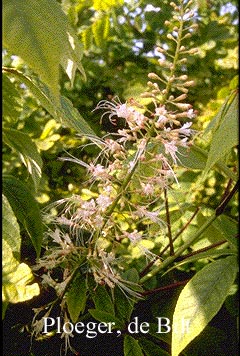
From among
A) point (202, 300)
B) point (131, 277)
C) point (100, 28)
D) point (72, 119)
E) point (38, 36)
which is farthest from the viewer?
point (100, 28)

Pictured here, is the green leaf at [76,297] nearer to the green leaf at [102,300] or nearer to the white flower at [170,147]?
the green leaf at [102,300]

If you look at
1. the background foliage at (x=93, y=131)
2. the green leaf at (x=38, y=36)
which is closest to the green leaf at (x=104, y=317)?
the background foliage at (x=93, y=131)

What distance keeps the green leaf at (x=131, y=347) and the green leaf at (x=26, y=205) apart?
18cm

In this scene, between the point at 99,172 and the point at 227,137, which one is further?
the point at 99,172

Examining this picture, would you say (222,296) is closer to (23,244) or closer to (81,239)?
(81,239)

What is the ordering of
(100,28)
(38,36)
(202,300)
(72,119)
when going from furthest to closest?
(100,28)
(72,119)
(202,300)
(38,36)

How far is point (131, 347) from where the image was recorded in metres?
0.76

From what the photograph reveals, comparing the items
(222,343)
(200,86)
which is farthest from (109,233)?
(200,86)

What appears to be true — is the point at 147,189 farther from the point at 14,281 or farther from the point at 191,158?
the point at 14,281

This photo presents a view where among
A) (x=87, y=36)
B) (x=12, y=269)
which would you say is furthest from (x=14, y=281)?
(x=87, y=36)

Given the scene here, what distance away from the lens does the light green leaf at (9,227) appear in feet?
1.91

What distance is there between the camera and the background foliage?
0.58 meters

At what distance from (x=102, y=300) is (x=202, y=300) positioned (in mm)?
181

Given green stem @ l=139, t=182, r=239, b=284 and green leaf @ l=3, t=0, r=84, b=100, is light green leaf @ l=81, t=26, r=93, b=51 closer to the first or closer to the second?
green stem @ l=139, t=182, r=239, b=284
